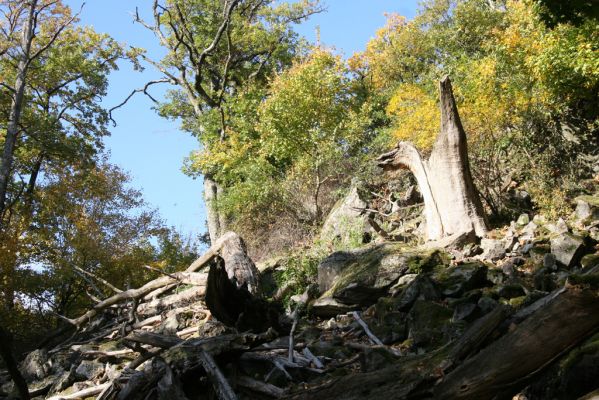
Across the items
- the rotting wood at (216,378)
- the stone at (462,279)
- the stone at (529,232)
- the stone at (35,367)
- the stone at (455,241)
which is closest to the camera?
the rotting wood at (216,378)

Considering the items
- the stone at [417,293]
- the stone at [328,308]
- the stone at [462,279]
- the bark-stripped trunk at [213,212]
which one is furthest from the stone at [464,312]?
the bark-stripped trunk at [213,212]

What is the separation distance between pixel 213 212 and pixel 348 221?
8.97m

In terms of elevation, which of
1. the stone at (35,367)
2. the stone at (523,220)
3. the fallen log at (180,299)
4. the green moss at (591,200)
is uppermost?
the fallen log at (180,299)

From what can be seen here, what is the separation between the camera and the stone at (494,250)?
28.5 ft

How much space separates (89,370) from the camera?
22.6 feet

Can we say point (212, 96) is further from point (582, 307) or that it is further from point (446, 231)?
point (582, 307)

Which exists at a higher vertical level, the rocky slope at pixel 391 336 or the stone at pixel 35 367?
the stone at pixel 35 367

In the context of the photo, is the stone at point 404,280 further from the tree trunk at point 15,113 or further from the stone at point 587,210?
the tree trunk at point 15,113

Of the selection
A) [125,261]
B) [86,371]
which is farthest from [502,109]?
[125,261]

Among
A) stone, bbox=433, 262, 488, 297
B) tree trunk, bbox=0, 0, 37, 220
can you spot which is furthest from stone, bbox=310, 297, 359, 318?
tree trunk, bbox=0, 0, 37, 220

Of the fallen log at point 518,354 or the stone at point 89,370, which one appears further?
the stone at point 89,370

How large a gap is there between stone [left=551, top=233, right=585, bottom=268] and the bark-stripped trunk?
1327 cm

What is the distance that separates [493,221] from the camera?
10.9 meters

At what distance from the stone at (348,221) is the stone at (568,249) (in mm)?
4835
